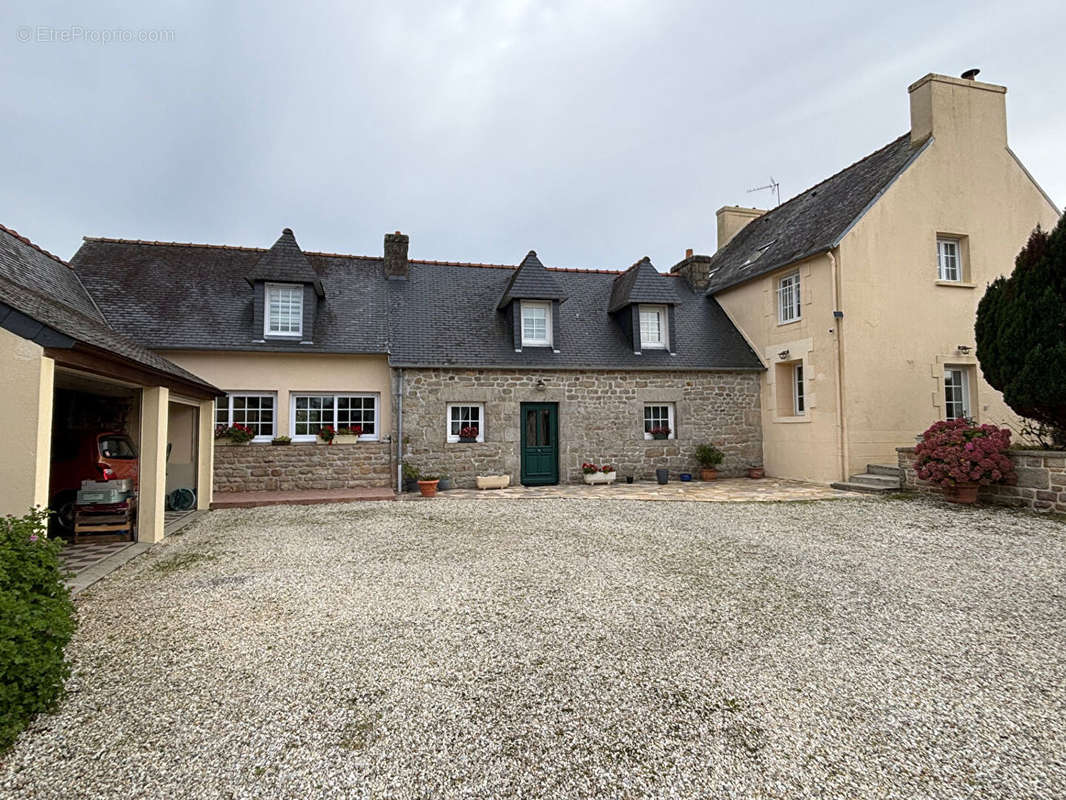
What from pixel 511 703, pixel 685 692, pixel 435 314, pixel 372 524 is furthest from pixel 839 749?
pixel 435 314

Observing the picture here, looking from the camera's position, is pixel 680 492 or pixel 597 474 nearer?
pixel 680 492

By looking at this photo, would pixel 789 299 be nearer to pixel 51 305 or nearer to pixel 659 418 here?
pixel 659 418

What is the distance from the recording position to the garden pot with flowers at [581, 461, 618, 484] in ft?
42.6

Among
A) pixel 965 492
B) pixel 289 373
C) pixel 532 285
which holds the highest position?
pixel 532 285

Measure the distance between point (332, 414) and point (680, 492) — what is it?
7.93 metres

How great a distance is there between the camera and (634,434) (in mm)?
13500

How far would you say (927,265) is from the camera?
12422 mm

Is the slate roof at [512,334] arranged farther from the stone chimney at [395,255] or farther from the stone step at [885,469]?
the stone step at [885,469]

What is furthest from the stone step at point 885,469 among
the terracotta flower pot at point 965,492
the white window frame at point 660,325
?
the white window frame at point 660,325

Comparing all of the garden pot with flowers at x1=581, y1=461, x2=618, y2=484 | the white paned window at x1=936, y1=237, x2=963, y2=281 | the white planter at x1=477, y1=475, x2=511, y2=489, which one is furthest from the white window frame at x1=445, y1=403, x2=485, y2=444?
the white paned window at x1=936, y1=237, x2=963, y2=281

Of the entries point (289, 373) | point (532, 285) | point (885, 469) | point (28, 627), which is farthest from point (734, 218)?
point (28, 627)

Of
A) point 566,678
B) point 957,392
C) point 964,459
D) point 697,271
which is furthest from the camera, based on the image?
point 697,271

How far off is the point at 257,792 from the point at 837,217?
14676 millimetres

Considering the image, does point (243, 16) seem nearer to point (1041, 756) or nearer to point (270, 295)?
point (270, 295)
